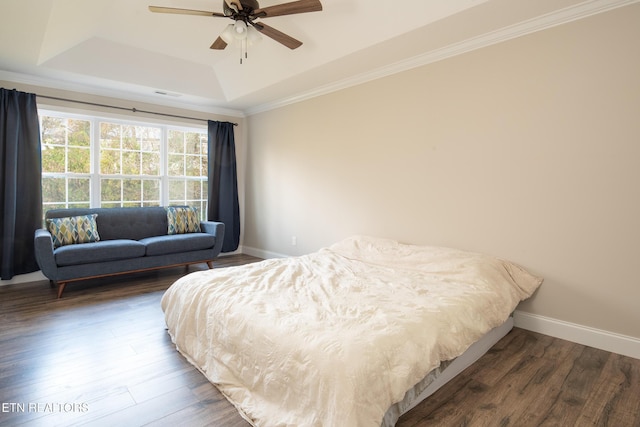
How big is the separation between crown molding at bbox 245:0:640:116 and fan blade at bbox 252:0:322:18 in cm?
134

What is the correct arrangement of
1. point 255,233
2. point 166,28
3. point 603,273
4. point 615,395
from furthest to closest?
point 255,233
point 166,28
point 603,273
point 615,395

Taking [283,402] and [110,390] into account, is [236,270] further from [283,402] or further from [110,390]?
[283,402]

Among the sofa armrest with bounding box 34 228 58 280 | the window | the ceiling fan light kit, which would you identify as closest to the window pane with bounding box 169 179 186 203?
the window

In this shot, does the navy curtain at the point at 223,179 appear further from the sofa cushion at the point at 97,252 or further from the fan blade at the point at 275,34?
the fan blade at the point at 275,34

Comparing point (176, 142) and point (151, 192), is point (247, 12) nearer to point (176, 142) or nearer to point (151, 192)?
point (176, 142)

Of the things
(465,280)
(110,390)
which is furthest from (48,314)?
(465,280)

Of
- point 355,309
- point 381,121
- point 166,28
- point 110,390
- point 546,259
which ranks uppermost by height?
point 166,28

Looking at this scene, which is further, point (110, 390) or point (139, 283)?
point (139, 283)

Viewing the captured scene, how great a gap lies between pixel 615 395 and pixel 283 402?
188 centimetres

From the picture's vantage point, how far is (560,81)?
2547mm

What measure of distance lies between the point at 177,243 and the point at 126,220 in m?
0.80

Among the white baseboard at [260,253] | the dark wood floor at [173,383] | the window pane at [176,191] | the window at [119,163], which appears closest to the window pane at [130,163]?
the window at [119,163]

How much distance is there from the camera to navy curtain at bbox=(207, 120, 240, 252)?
17.5 feet

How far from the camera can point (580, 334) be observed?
254cm
